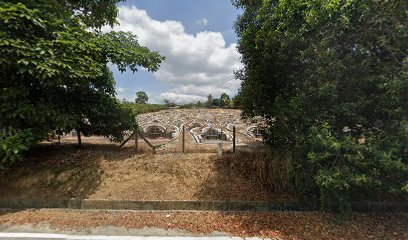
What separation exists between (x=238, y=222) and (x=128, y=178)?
290 centimetres

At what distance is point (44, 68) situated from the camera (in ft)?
13.3

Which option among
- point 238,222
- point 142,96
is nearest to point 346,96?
point 238,222

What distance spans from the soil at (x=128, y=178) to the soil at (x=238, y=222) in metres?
0.46

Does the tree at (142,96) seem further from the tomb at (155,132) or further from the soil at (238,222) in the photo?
the soil at (238,222)

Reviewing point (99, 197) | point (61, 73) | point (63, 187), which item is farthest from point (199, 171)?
point (61, 73)

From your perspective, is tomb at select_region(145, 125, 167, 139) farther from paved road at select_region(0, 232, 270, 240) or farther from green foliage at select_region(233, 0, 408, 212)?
green foliage at select_region(233, 0, 408, 212)

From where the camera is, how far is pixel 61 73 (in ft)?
14.3

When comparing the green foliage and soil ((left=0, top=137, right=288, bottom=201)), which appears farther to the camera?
soil ((left=0, top=137, right=288, bottom=201))

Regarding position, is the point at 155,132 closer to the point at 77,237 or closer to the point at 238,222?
the point at 77,237

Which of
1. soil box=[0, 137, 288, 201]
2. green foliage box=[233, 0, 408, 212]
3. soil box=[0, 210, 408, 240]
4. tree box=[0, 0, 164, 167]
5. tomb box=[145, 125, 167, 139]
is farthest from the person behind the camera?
tomb box=[145, 125, 167, 139]

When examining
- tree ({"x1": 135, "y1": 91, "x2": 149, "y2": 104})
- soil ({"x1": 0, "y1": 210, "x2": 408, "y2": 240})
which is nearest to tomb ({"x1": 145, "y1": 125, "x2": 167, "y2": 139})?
soil ({"x1": 0, "y1": 210, "x2": 408, "y2": 240})

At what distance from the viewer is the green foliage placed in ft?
10.9

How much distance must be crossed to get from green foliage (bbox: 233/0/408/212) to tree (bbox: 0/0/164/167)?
427cm

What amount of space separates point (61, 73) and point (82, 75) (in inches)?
15.3
